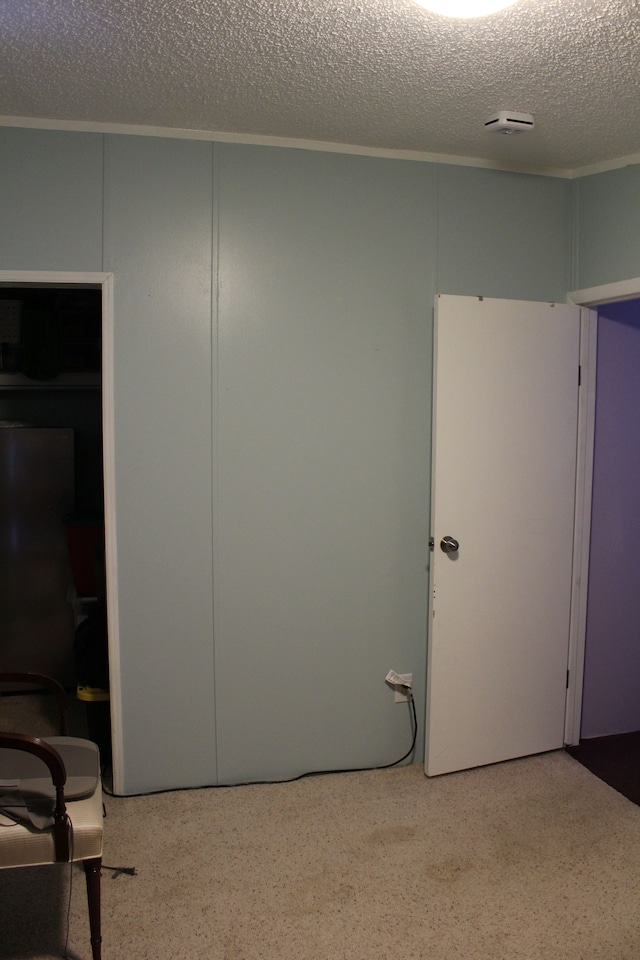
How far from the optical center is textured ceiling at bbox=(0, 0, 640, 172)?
1780 mm

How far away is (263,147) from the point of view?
8.75ft

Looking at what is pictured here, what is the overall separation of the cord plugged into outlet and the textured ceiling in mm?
2236

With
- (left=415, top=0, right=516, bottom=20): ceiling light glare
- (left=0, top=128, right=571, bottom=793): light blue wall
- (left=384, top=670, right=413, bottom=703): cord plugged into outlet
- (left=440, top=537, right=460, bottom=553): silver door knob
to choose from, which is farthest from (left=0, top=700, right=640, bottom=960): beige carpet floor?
(left=415, top=0, right=516, bottom=20): ceiling light glare

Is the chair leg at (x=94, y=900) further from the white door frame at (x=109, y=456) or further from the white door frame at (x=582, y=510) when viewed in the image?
the white door frame at (x=582, y=510)

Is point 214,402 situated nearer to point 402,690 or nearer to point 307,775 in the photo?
point 402,690

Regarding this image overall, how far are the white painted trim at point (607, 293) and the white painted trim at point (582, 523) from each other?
6cm

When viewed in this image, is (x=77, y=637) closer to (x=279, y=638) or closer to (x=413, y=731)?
(x=279, y=638)

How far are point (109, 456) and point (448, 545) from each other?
1.43 meters

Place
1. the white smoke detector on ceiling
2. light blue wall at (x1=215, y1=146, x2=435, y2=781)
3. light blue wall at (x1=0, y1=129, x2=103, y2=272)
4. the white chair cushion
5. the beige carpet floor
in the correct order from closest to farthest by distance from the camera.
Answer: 1. the white chair cushion
2. the beige carpet floor
3. the white smoke detector on ceiling
4. light blue wall at (x1=0, y1=129, x2=103, y2=272)
5. light blue wall at (x1=215, y1=146, x2=435, y2=781)

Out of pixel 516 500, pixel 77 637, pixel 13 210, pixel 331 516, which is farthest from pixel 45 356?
pixel 516 500

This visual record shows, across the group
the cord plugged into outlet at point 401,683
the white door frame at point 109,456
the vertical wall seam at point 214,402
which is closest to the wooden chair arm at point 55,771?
the white door frame at point 109,456

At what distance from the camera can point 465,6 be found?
5.45 ft

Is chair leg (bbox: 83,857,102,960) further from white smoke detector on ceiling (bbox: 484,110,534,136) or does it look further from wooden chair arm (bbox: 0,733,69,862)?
white smoke detector on ceiling (bbox: 484,110,534,136)

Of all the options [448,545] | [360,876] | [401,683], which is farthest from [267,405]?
[360,876]
